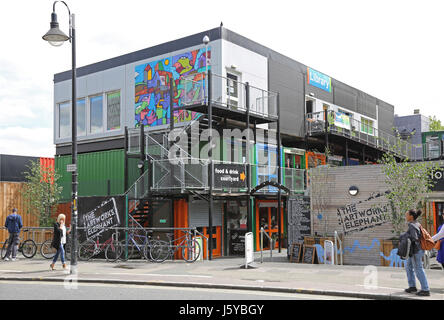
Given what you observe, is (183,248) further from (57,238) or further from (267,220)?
(267,220)

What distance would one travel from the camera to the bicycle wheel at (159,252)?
1650 cm

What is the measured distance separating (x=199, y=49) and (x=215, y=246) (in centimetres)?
907

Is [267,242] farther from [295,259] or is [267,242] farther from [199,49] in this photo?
[199,49]

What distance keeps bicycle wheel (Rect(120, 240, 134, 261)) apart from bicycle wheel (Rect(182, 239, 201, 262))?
194 centimetres

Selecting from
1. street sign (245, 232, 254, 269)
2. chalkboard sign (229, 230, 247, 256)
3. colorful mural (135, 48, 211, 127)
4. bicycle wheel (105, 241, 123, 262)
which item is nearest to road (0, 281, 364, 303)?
street sign (245, 232, 254, 269)

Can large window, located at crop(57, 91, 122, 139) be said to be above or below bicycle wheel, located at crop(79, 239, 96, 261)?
above

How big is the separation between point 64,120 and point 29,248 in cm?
1265

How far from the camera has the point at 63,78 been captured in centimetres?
3000

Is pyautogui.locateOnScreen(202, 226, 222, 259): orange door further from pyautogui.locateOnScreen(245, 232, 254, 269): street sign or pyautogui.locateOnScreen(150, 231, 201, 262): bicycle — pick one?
pyautogui.locateOnScreen(245, 232, 254, 269): street sign

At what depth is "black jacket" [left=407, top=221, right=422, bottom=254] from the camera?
9539 mm

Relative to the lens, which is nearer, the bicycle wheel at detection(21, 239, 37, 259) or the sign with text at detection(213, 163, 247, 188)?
the bicycle wheel at detection(21, 239, 37, 259)

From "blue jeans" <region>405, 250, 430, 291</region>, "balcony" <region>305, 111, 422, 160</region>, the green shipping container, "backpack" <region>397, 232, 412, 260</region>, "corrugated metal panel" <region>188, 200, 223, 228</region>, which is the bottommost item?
"blue jeans" <region>405, 250, 430, 291</region>

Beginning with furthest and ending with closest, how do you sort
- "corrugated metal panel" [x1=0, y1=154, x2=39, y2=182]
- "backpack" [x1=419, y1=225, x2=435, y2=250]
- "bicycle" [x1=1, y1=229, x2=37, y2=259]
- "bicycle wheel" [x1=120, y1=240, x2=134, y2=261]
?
1. "corrugated metal panel" [x1=0, y1=154, x2=39, y2=182]
2. "bicycle" [x1=1, y1=229, x2=37, y2=259]
3. "bicycle wheel" [x1=120, y1=240, x2=134, y2=261]
4. "backpack" [x1=419, y1=225, x2=435, y2=250]

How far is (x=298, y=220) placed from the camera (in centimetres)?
1842
